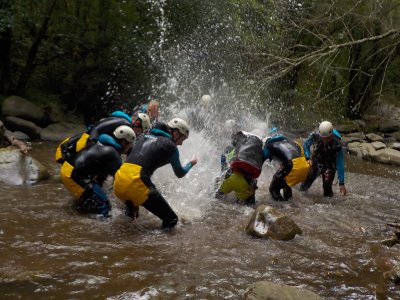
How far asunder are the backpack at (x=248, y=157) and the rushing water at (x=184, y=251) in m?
0.63

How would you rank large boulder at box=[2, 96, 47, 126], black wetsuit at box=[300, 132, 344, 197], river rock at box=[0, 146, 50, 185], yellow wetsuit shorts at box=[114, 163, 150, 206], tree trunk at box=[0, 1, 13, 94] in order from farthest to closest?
tree trunk at box=[0, 1, 13, 94]
large boulder at box=[2, 96, 47, 126]
black wetsuit at box=[300, 132, 344, 197]
river rock at box=[0, 146, 50, 185]
yellow wetsuit shorts at box=[114, 163, 150, 206]

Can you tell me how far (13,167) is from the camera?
695cm

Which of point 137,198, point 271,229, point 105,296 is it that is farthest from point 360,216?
point 105,296

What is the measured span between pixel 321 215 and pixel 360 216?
640 millimetres

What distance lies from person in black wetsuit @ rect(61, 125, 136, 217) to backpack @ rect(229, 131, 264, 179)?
68.8 inches

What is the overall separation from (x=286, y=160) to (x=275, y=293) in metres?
3.59

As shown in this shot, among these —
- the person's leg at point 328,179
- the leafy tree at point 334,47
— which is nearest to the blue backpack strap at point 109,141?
the person's leg at point 328,179

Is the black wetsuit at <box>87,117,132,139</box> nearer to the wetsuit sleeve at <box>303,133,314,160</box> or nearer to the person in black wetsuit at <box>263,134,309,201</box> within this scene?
the person in black wetsuit at <box>263,134,309,201</box>

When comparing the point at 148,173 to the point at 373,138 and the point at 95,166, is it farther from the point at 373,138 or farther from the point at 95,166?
the point at 373,138

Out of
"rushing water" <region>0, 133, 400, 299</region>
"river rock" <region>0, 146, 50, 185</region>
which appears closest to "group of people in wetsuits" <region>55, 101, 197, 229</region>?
"rushing water" <region>0, 133, 400, 299</region>

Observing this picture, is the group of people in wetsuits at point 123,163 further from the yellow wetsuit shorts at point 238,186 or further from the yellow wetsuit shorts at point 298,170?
the yellow wetsuit shorts at point 298,170

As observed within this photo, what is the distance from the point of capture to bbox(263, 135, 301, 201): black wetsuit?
667cm

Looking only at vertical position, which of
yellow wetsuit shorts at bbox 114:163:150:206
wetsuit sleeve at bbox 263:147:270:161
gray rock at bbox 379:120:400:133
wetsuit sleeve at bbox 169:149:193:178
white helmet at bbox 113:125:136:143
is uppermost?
gray rock at bbox 379:120:400:133

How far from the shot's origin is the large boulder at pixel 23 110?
12688 millimetres
